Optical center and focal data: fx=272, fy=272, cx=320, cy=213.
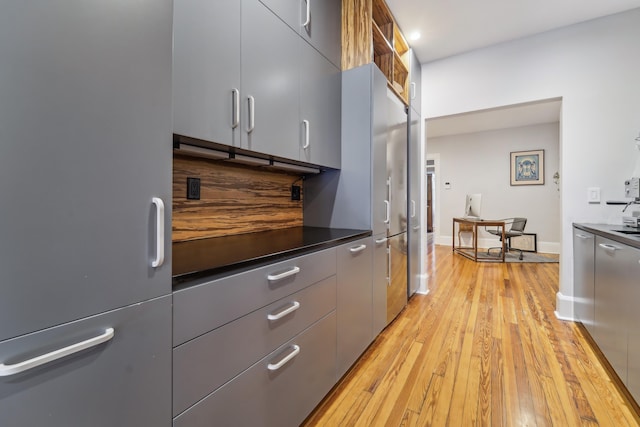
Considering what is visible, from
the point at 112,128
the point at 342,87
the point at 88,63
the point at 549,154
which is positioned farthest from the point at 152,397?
the point at 549,154

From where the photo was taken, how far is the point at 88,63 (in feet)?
1.93

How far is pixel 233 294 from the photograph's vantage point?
897 mm

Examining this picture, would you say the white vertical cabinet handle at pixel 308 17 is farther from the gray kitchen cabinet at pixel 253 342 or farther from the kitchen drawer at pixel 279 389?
the kitchen drawer at pixel 279 389

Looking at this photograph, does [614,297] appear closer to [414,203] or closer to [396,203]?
[396,203]

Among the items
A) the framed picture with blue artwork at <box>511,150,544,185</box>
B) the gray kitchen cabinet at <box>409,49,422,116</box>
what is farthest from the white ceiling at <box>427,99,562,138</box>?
the gray kitchen cabinet at <box>409,49,422,116</box>

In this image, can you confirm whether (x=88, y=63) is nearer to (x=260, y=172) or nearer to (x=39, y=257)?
(x=39, y=257)

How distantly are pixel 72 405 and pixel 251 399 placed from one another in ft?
1.82

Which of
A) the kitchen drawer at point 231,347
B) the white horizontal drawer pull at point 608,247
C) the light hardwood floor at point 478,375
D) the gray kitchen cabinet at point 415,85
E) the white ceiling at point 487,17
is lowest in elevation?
the light hardwood floor at point 478,375

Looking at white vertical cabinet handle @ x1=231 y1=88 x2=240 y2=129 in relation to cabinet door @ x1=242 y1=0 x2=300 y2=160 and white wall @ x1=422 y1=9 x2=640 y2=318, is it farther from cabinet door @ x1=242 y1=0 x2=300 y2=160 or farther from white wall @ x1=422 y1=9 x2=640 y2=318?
white wall @ x1=422 y1=9 x2=640 y2=318

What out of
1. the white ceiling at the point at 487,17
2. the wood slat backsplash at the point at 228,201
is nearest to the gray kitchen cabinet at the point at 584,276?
the white ceiling at the point at 487,17

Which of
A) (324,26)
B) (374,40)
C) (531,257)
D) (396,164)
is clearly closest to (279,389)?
(396,164)

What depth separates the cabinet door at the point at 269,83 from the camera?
49.3 inches

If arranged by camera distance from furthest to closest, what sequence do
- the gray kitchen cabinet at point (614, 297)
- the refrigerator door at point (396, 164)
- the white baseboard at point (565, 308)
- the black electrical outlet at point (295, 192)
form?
1. the white baseboard at point (565, 308)
2. the refrigerator door at point (396, 164)
3. the black electrical outlet at point (295, 192)
4. the gray kitchen cabinet at point (614, 297)

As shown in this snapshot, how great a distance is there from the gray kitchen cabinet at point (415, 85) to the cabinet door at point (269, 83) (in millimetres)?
1794
